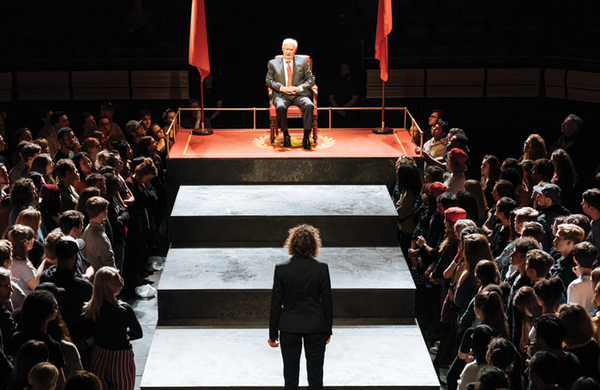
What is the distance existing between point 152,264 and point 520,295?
5.17m

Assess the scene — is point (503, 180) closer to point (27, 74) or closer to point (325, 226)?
point (325, 226)

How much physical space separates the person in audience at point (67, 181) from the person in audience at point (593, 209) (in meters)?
4.74

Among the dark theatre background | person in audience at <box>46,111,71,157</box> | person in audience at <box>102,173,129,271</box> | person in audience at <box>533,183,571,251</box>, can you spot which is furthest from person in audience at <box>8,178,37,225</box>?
the dark theatre background

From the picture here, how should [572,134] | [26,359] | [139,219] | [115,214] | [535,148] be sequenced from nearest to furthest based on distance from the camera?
[26,359] < [115,214] < [139,219] < [535,148] < [572,134]

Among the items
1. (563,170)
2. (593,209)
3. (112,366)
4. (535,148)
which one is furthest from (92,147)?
(593,209)

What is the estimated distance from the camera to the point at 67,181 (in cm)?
644

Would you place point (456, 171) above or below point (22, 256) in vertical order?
above

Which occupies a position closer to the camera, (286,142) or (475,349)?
(475,349)

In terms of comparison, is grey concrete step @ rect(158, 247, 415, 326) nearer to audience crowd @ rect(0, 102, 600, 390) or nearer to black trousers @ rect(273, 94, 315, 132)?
audience crowd @ rect(0, 102, 600, 390)

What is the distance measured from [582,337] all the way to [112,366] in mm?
3186

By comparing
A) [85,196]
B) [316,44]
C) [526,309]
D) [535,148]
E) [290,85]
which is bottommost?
[526,309]

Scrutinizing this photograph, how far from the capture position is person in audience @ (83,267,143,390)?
4543mm

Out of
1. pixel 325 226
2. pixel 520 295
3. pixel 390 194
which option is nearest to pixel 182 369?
pixel 325 226

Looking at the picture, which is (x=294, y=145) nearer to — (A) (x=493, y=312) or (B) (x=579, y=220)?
(B) (x=579, y=220)
